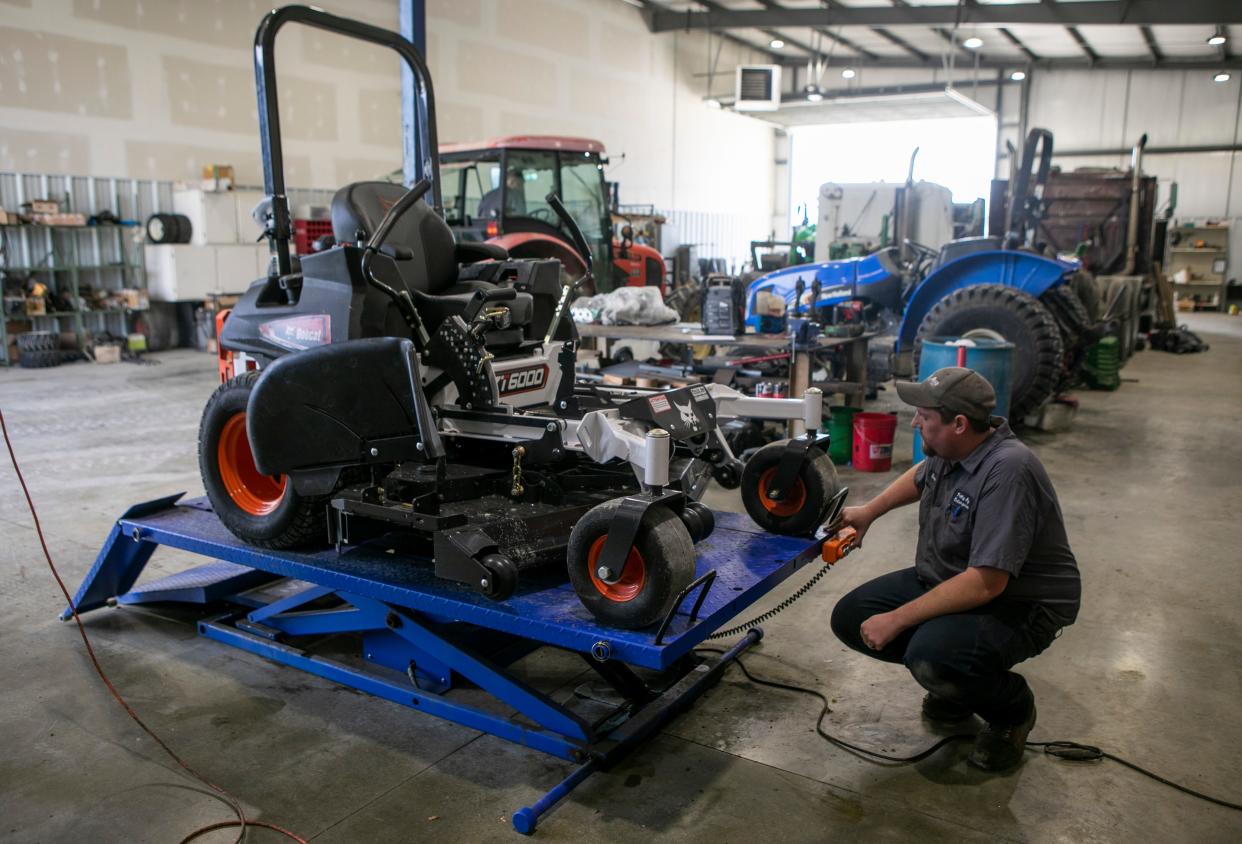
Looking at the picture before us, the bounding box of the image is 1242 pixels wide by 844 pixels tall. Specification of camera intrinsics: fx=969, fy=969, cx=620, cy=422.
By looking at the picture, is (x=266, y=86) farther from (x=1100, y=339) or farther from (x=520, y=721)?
(x=1100, y=339)

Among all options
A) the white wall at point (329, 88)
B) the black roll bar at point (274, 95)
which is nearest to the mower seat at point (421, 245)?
the black roll bar at point (274, 95)

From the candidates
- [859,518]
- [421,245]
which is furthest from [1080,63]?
[859,518]

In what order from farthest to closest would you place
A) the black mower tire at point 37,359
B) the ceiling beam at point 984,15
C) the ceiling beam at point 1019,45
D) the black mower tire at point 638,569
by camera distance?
the ceiling beam at point 1019,45
the ceiling beam at point 984,15
the black mower tire at point 37,359
the black mower tire at point 638,569

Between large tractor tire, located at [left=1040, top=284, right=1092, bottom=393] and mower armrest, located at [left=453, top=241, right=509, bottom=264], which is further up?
mower armrest, located at [left=453, top=241, right=509, bottom=264]

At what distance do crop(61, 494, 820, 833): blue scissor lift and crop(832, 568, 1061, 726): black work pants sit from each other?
503mm

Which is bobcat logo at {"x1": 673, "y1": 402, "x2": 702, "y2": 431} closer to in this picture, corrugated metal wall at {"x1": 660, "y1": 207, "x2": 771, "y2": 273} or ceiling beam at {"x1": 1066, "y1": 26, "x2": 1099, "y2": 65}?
corrugated metal wall at {"x1": 660, "y1": 207, "x2": 771, "y2": 273}

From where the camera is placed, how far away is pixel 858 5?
16359 millimetres

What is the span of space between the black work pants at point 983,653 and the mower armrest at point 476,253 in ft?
7.69

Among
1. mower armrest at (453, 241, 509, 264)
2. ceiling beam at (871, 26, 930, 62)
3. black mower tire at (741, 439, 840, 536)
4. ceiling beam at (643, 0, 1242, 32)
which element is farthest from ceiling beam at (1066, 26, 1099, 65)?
black mower tire at (741, 439, 840, 536)

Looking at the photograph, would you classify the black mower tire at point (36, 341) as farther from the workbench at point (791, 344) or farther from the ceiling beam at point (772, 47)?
the ceiling beam at point (772, 47)

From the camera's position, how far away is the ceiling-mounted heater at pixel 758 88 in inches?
722

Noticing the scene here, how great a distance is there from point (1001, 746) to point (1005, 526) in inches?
26.6

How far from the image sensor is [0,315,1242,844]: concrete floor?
8.23 ft

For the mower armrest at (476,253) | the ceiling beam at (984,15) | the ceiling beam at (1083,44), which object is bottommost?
the mower armrest at (476,253)
